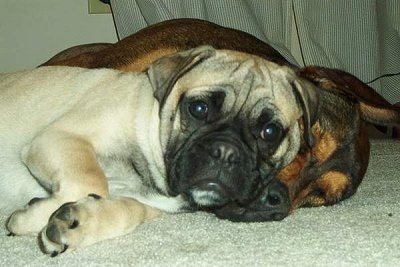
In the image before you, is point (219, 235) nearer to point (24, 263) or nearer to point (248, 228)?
point (248, 228)

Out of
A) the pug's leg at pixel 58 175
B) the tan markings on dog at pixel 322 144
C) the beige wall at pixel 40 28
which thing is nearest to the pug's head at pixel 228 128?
the tan markings on dog at pixel 322 144

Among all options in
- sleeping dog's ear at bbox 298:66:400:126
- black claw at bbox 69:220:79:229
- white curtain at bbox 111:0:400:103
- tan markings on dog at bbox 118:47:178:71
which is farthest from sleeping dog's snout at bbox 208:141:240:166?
white curtain at bbox 111:0:400:103

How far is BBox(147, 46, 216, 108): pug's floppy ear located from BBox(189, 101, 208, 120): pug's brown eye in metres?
0.09

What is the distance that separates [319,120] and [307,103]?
20 cm

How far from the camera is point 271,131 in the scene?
6.98 ft

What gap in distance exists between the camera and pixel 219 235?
1.95 meters

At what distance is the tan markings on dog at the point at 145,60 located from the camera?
2.85m

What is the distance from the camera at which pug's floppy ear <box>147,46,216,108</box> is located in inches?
82.2

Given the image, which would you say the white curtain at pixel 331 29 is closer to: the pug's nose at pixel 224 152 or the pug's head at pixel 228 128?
the pug's head at pixel 228 128

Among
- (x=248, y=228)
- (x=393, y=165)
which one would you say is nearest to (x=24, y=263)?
(x=248, y=228)

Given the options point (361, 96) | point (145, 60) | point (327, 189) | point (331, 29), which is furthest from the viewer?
point (331, 29)

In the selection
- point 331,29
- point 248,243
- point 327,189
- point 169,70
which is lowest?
point 331,29

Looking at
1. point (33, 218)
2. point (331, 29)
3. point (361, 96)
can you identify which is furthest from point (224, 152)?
point (331, 29)

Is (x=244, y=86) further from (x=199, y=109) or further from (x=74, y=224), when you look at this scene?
(x=74, y=224)
